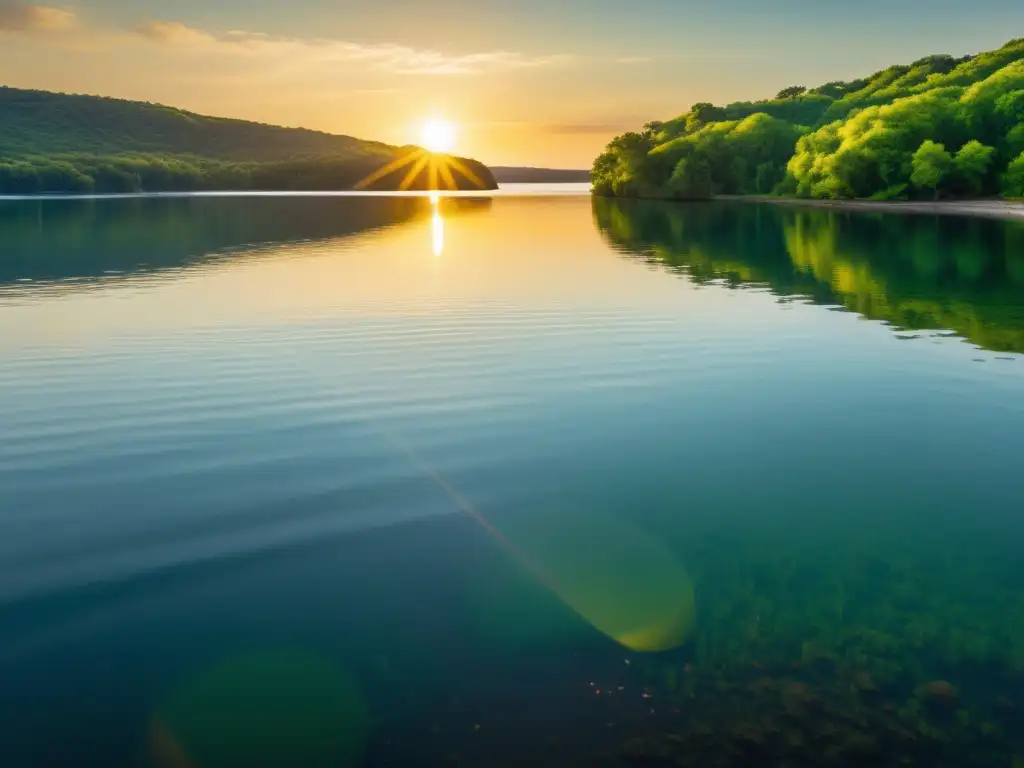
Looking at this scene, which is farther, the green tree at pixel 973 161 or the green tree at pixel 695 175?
the green tree at pixel 695 175

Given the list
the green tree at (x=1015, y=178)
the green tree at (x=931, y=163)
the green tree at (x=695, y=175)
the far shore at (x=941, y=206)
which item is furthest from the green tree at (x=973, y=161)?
the green tree at (x=695, y=175)

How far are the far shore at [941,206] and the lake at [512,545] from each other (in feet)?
277

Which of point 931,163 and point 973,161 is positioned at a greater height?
point 973,161

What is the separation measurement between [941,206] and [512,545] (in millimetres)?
127614

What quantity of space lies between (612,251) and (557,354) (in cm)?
4410

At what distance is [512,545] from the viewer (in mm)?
14828

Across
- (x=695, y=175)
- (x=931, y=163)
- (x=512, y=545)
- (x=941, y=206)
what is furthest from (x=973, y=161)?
(x=512, y=545)

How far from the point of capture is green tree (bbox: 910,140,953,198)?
128 metres

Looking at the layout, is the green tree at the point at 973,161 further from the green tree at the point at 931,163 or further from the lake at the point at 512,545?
the lake at the point at 512,545

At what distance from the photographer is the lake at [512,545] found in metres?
9.88

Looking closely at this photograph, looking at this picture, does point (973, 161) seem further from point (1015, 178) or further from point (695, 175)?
point (695, 175)

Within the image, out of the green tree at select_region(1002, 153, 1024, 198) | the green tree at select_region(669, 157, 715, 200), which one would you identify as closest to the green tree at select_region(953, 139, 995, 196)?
the green tree at select_region(1002, 153, 1024, 198)

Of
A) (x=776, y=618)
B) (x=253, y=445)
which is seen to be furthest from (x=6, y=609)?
(x=776, y=618)

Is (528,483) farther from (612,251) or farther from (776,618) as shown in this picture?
(612,251)
